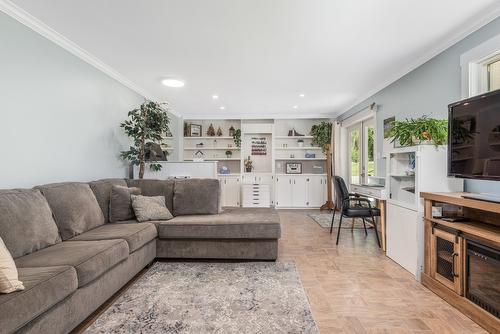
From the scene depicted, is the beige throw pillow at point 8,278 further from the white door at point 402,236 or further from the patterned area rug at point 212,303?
the white door at point 402,236

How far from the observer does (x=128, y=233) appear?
8.09 ft

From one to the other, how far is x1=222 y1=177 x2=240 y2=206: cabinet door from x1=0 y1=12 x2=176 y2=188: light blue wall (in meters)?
3.30

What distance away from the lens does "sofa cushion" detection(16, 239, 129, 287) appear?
5.61 feet

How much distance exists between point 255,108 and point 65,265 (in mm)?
5090

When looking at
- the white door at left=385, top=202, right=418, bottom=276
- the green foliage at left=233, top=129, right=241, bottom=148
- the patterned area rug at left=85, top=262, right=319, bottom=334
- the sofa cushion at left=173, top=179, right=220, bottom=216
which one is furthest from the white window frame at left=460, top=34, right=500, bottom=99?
the green foliage at left=233, top=129, right=241, bottom=148

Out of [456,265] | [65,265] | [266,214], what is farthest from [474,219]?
[65,265]

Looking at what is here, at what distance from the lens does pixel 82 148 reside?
3.27 metres

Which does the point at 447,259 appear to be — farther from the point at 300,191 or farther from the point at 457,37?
the point at 300,191

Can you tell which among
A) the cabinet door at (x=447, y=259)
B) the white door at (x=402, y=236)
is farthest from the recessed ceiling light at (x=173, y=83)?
the cabinet door at (x=447, y=259)

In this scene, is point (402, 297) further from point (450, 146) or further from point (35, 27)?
point (35, 27)

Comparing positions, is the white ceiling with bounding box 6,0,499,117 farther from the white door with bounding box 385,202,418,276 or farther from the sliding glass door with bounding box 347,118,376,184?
the white door with bounding box 385,202,418,276

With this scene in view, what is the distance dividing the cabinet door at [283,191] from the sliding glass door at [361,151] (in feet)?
4.81

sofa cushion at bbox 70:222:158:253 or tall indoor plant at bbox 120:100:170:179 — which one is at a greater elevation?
tall indoor plant at bbox 120:100:170:179

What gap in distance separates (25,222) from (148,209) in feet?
4.13
